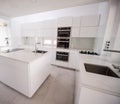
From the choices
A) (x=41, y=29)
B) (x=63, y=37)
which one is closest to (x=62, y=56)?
(x=63, y=37)

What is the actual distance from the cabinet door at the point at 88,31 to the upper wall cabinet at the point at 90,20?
0.51 feet

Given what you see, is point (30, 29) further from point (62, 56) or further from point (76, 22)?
point (76, 22)

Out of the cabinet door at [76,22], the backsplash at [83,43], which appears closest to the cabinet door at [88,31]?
the cabinet door at [76,22]

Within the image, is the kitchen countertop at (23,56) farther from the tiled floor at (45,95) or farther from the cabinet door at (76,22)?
the cabinet door at (76,22)

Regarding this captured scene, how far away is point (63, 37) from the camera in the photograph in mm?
2980

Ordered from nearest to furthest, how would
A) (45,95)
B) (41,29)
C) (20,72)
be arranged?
(20,72) → (45,95) → (41,29)

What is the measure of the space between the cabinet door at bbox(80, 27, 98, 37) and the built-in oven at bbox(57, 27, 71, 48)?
55cm

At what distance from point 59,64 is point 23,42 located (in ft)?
10.0

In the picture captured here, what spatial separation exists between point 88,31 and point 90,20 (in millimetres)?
411

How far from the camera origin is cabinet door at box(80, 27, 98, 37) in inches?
99.3

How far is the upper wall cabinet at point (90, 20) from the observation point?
95.3 inches

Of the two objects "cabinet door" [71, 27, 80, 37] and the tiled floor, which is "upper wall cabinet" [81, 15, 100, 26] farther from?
the tiled floor

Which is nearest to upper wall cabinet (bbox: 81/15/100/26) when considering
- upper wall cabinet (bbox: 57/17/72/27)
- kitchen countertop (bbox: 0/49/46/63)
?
upper wall cabinet (bbox: 57/17/72/27)

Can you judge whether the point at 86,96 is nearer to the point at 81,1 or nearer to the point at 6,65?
the point at 6,65
